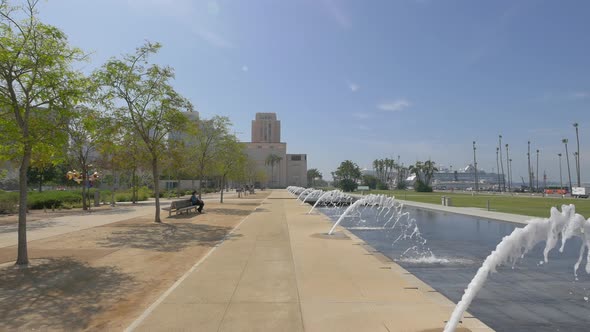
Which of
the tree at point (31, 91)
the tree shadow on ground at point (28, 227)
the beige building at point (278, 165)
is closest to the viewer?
the tree at point (31, 91)

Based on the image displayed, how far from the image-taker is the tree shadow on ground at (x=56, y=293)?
18.2 ft

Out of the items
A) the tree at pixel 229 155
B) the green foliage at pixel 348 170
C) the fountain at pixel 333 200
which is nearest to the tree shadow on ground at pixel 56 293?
the tree at pixel 229 155

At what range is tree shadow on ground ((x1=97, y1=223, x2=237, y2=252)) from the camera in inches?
484

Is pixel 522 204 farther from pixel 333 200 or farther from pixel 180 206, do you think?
pixel 180 206

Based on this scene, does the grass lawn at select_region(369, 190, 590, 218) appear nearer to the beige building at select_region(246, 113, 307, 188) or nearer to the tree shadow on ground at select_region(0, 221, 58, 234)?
the tree shadow on ground at select_region(0, 221, 58, 234)

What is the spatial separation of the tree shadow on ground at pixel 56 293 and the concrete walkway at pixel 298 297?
1.08 m

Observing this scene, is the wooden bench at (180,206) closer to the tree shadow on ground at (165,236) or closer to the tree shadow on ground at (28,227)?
the tree shadow on ground at (165,236)

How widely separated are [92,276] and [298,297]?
15.9 ft

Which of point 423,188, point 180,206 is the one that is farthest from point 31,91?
point 423,188

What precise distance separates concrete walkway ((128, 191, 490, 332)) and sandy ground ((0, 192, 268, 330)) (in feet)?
1.89

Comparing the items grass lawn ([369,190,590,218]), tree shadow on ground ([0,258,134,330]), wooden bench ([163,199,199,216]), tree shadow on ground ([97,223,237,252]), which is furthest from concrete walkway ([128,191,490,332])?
grass lawn ([369,190,590,218])

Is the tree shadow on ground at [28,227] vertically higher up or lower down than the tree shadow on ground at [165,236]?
higher up

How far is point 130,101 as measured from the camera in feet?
59.0

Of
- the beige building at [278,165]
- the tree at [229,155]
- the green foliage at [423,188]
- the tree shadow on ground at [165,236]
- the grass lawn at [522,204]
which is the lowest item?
the tree shadow on ground at [165,236]
